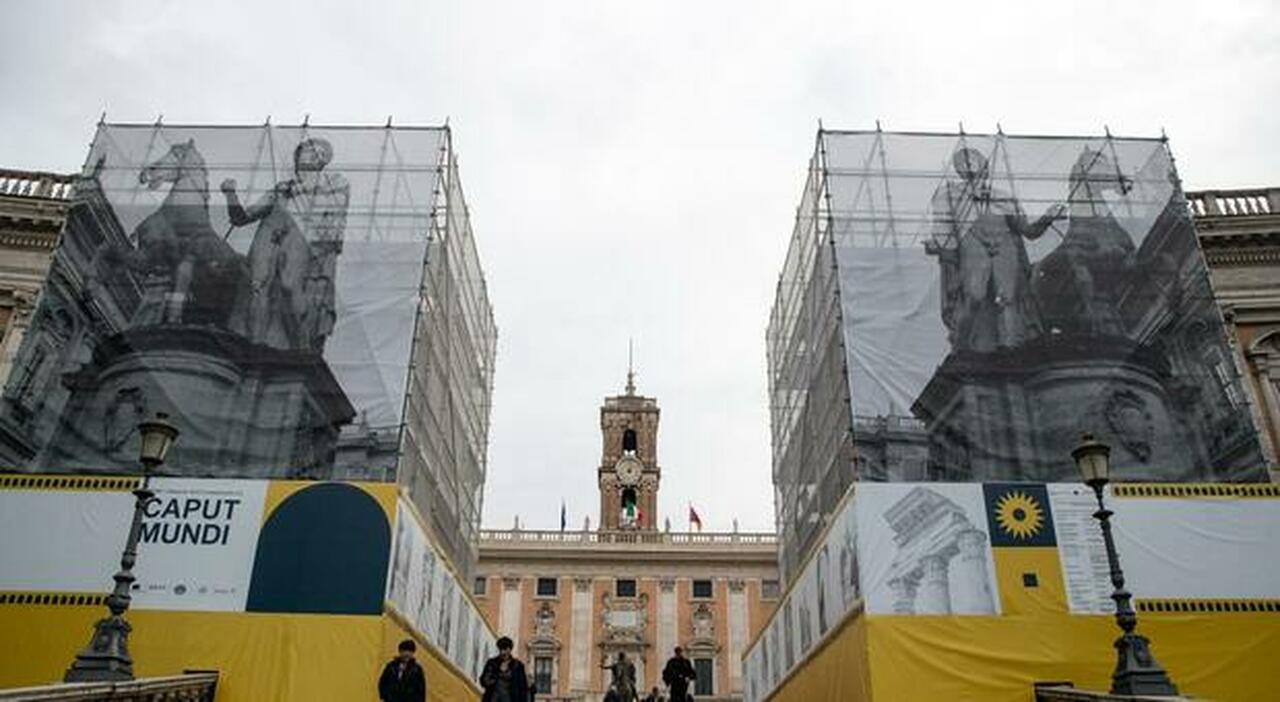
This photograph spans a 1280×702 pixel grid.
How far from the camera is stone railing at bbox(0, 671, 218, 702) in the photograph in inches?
372

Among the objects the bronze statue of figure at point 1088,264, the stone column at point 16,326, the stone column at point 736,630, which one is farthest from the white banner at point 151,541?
the stone column at point 736,630

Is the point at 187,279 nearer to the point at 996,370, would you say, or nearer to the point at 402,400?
the point at 402,400

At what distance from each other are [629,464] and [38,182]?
45.1 m

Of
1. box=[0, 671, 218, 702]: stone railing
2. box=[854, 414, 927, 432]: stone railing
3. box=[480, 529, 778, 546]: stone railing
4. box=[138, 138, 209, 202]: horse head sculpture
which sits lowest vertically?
box=[0, 671, 218, 702]: stone railing

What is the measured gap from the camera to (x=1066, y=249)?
2012 cm

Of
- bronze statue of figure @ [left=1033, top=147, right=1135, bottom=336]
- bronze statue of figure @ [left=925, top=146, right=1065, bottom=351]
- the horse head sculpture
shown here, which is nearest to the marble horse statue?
the horse head sculpture

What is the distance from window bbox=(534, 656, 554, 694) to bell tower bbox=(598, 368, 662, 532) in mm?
9460

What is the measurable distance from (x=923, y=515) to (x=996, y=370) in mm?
3795

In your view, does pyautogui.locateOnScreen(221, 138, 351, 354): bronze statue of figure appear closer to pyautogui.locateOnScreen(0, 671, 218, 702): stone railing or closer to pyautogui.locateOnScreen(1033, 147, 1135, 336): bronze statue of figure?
pyautogui.locateOnScreen(0, 671, 218, 702): stone railing

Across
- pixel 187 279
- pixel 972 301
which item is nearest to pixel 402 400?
pixel 187 279

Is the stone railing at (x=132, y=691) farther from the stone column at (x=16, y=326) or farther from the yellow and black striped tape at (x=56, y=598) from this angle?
the stone column at (x=16, y=326)

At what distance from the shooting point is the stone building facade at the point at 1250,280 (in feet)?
75.3

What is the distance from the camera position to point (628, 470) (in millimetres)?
65250

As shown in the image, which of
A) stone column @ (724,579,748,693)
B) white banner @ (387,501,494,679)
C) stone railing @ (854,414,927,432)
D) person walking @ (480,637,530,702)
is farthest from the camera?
stone column @ (724,579,748,693)
